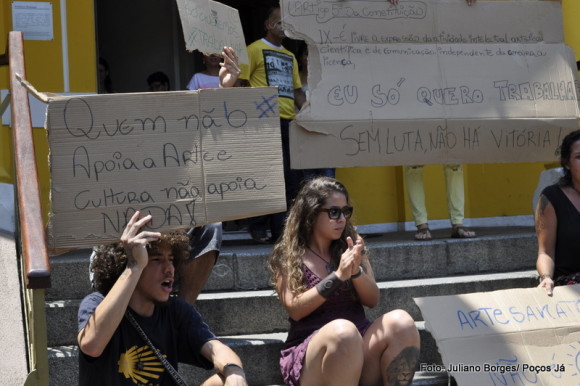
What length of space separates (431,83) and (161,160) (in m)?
2.76

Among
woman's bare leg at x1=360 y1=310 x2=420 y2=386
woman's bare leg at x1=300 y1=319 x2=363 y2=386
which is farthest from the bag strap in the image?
woman's bare leg at x1=360 y1=310 x2=420 y2=386

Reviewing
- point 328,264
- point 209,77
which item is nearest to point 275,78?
point 209,77

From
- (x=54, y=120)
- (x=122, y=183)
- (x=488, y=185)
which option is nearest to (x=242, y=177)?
(x=122, y=183)

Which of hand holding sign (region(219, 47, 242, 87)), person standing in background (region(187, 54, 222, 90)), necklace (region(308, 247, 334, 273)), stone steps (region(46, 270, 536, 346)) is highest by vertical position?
person standing in background (region(187, 54, 222, 90))

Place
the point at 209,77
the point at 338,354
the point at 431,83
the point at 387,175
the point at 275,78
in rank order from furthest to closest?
the point at 387,175 < the point at 209,77 < the point at 275,78 < the point at 431,83 < the point at 338,354

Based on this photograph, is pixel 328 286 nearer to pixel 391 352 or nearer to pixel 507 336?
pixel 391 352

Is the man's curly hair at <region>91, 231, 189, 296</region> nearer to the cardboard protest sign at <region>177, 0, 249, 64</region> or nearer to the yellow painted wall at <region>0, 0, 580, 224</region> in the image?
the cardboard protest sign at <region>177, 0, 249, 64</region>

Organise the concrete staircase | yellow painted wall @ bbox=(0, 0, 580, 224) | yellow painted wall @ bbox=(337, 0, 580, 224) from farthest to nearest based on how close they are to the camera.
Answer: yellow painted wall @ bbox=(337, 0, 580, 224) → yellow painted wall @ bbox=(0, 0, 580, 224) → the concrete staircase

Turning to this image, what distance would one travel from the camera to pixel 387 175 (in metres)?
7.50

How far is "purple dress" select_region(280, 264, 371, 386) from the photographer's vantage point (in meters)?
3.91

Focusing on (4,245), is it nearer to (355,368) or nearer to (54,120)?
(54,120)

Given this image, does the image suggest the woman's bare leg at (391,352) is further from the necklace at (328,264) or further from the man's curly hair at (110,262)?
the man's curly hair at (110,262)

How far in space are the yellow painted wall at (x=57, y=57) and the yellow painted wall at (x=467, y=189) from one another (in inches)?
90.8

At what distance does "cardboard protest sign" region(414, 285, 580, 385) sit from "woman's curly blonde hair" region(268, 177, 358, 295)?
1.56ft
